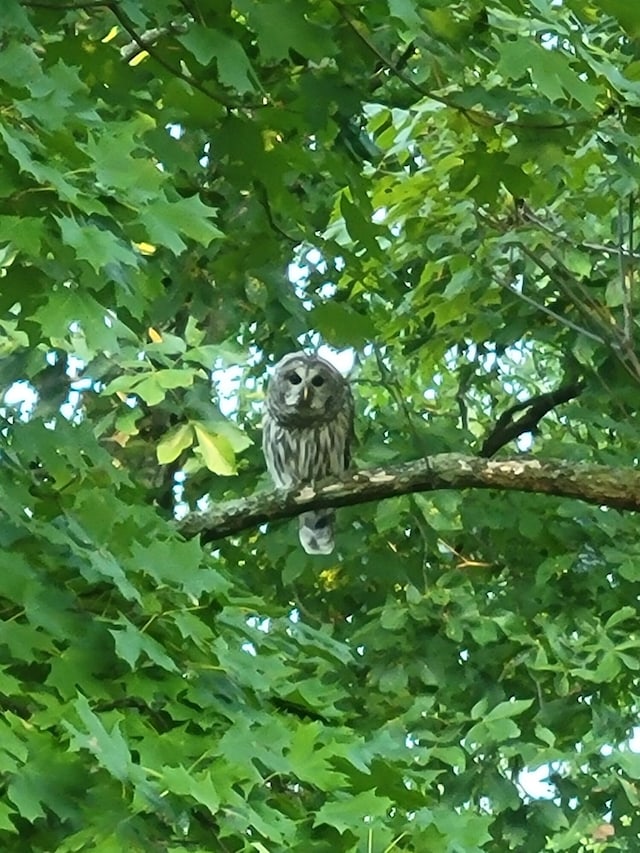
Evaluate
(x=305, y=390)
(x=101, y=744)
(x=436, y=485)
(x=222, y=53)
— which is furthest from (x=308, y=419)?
(x=101, y=744)

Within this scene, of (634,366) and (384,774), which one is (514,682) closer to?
(634,366)

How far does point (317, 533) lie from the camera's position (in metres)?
4.76

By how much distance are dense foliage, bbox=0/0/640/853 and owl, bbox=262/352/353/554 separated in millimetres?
303

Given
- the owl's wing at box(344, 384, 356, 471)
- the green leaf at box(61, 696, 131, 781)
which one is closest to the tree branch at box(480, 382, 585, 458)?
the owl's wing at box(344, 384, 356, 471)

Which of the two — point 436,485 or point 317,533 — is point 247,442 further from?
point 317,533

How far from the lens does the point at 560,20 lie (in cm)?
220

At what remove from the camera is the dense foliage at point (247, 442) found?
1.79 metres

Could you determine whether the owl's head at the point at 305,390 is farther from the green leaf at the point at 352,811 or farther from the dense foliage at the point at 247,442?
the green leaf at the point at 352,811

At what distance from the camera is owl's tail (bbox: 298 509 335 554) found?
4.54 metres

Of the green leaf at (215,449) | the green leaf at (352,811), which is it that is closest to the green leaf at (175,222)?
the green leaf at (352,811)

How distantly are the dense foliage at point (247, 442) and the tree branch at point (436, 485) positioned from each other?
0.81 feet

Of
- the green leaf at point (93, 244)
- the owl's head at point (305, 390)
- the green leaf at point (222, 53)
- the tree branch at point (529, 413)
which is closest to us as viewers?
the green leaf at point (93, 244)

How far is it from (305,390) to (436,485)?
81.9 inches

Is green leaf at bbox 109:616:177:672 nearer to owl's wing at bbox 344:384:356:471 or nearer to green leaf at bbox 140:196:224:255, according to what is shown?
green leaf at bbox 140:196:224:255
